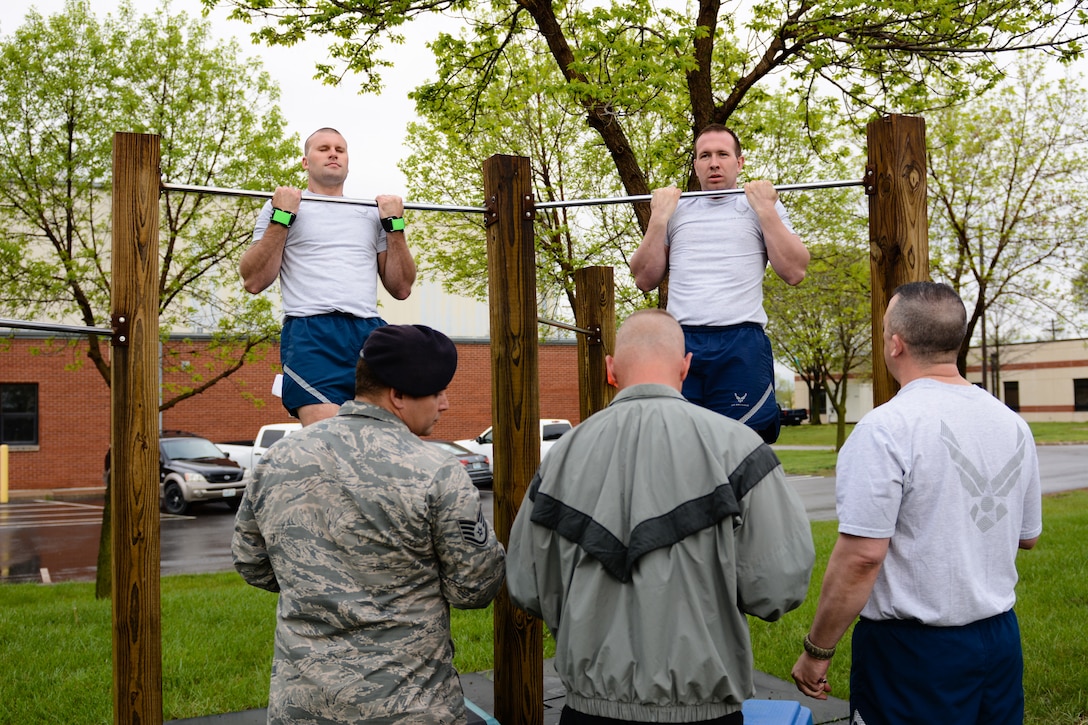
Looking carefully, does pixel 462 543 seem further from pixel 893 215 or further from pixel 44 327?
pixel 893 215

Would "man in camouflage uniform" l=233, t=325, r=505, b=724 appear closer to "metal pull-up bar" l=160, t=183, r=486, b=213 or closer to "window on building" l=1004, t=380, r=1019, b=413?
"metal pull-up bar" l=160, t=183, r=486, b=213

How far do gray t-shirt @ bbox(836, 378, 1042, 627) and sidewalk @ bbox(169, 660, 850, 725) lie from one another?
2.16 meters

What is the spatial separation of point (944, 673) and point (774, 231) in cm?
176

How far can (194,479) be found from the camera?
56.5ft

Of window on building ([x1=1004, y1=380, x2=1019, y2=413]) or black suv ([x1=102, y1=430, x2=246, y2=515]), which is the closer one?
black suv ([x1=102, y1=430, x2=246, y2=515])

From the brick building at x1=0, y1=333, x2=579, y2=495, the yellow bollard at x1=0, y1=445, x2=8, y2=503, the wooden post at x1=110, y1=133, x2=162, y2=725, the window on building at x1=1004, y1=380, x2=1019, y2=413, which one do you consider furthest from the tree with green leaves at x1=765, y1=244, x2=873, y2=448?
the window on building at x1=1004, y1=380, x2=1019, y2=413

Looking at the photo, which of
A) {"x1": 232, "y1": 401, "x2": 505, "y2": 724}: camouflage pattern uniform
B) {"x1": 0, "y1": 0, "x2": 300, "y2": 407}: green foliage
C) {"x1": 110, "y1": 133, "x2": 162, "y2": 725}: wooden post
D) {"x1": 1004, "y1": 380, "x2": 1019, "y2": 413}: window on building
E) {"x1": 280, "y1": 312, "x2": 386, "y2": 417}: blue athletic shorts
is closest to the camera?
{"x1": 232, "y1": 401, "x2": 505, "y2": 724}: camouflage pattern uniform

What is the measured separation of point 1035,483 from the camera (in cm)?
269

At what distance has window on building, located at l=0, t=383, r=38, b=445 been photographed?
76.4 ft

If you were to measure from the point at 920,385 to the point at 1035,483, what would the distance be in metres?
0.49

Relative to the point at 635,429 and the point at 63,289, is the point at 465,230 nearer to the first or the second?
the point at 63,289

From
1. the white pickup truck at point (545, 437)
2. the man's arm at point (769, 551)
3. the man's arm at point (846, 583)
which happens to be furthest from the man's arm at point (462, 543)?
the white pickup truck at point (545, 437)

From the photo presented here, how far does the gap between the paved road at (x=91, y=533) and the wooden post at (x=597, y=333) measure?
16.1 feet

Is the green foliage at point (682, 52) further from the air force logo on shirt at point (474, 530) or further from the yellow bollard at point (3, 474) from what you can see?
the yellow bollard at point (3, 474)
